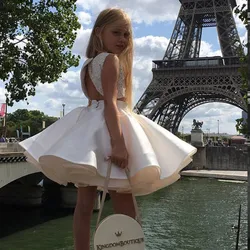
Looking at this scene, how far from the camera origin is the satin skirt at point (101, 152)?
256cm

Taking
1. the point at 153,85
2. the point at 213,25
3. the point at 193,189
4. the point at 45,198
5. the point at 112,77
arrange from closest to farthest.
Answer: the point at 112,77
the point at 45,198
the point at 193,189
the point at 153,85
the point at 213,25

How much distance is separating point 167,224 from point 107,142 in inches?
560

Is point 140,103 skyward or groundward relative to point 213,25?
groundward

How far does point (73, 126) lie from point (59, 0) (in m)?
11.8

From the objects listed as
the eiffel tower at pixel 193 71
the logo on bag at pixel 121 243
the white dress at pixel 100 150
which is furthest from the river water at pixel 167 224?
the eiffel tower at pixel 193 71

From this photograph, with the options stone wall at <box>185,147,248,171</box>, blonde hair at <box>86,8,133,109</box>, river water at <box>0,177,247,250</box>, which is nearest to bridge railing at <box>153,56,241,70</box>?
stone wall at <box>185,147,248,171</box>

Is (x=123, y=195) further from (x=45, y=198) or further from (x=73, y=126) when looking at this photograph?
(x=45, y=198)

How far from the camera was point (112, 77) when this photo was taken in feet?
9.18

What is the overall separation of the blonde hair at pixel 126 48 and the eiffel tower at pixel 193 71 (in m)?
37.7

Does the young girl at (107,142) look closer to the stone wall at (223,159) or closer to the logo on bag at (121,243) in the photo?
the logo on bag at (121,243)

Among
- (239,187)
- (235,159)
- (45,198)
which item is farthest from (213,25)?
(45,198)

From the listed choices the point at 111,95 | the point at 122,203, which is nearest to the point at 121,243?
the point at 122,203

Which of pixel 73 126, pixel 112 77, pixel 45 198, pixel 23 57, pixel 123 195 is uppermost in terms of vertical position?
pixel 23 57

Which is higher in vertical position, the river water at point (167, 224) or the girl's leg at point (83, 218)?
the girl's leg at point (83, 218)
